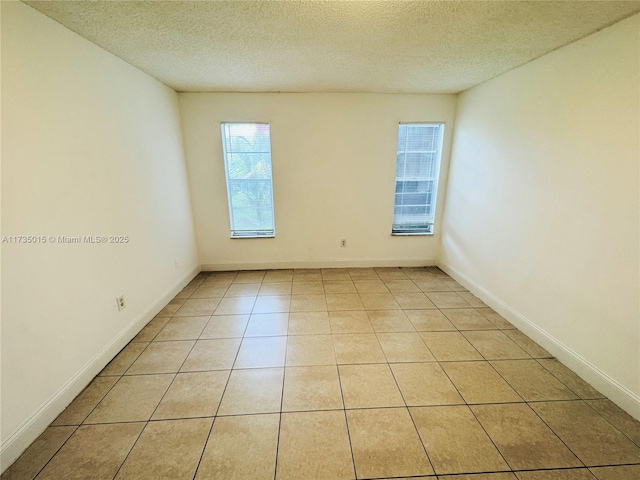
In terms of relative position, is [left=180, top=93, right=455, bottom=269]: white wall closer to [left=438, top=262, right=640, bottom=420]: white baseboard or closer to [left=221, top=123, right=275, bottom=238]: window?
[left=221, top=123, right=275, bottom=238]: window

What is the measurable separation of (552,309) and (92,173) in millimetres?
3521

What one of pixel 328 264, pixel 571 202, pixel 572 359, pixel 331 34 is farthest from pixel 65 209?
pixel 572 359

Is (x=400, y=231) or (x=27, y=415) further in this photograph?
(x=400, y=231)

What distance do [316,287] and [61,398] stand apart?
2239mm

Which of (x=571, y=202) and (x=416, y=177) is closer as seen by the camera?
(x=571, y=202)

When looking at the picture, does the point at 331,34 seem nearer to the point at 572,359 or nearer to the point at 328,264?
the point at 328,264

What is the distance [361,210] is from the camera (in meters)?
3.63

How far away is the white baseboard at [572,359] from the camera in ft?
5.03

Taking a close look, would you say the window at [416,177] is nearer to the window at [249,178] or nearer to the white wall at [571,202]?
the white wall at [571,202]

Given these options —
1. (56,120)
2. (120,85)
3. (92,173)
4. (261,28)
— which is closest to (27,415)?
(92,173)

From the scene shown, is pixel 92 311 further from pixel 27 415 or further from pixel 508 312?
pixel 508 312

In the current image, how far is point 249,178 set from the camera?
11.3ft

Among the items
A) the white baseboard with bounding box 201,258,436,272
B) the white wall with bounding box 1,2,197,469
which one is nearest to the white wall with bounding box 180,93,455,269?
the white baseboard with bounding box 201,258,436,272

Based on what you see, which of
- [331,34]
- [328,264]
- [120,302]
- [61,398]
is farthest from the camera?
[328,264]
